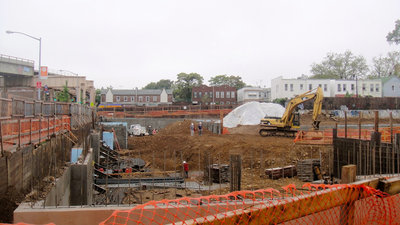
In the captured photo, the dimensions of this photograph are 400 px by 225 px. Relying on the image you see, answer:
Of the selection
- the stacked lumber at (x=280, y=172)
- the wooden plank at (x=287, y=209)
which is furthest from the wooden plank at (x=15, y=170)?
the stacked lumber at (x=280, y=172)

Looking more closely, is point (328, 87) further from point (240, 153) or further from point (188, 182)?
point (188, 182)

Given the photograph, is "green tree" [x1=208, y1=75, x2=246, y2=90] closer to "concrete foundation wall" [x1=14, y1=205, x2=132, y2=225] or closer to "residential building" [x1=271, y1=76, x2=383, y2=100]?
"residential building" [x1=271, y1=76, x2=383, y2=100]

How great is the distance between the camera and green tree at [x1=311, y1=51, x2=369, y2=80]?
2872 inches

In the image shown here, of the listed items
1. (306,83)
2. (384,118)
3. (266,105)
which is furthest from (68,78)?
(384,118)

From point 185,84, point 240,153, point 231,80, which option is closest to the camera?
point 240,153

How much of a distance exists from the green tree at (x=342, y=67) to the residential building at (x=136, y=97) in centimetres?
3993

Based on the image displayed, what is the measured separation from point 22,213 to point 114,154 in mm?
21246

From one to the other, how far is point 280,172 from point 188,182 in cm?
519

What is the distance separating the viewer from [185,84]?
8731cm

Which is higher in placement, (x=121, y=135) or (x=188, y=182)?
(x=121, y=135)

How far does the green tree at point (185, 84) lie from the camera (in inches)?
3324

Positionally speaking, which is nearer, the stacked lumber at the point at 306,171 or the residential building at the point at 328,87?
the stacked lumber at the point at 306,171

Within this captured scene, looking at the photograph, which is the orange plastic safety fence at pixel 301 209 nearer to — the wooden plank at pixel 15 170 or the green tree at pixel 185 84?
the wooden plank at pixel 15 170

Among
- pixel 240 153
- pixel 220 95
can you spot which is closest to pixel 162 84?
pixel 220 95
